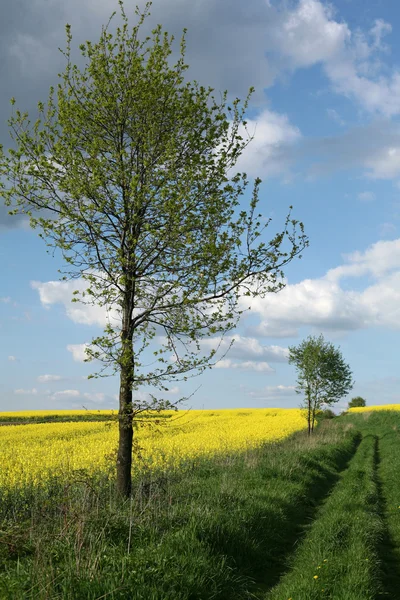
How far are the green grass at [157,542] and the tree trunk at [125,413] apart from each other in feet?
1.67

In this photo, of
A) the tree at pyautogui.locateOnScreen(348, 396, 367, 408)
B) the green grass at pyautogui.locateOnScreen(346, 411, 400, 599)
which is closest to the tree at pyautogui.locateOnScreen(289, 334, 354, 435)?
the green grass at pyautogui.locateOnScreen(346, 411, 400, 599)

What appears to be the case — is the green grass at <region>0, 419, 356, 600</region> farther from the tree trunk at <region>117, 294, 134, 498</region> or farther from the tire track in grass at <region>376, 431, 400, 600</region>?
the tire track in grass at <region>376, 431, 400, 600</region>

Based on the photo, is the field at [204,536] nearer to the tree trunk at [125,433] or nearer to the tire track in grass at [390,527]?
the tire track in grass at [390,527]

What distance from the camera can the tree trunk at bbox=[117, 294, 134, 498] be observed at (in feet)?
39.4

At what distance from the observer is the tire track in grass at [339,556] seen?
757 cm

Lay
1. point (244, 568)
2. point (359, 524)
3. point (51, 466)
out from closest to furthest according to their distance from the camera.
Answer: point (244, 568), point (359, 524), point (51, 466)

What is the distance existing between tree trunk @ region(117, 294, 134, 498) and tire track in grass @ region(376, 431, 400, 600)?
5.82 meters

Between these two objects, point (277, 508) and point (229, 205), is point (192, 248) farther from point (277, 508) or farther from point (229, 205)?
point (277, 508)

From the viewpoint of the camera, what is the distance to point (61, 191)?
12156 millimetres

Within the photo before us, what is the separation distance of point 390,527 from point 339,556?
3905 mm

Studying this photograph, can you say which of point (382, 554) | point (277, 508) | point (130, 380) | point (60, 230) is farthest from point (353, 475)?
point (60, 230)

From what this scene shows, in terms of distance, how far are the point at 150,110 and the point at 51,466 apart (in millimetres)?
12430

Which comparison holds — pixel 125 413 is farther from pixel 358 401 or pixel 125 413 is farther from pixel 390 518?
pixel 358 401

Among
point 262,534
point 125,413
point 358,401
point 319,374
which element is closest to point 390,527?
point 262,534
